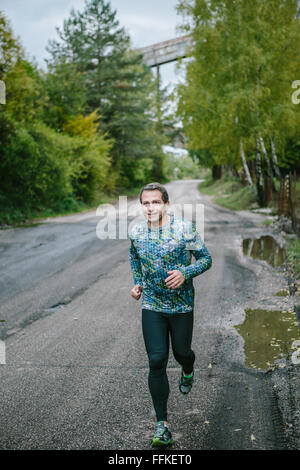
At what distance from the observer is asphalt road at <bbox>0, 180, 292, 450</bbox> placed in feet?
11.9

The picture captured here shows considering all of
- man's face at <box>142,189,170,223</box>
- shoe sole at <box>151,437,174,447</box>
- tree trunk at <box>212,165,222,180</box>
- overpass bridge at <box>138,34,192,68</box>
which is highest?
overpass bridge at <box>138,34,192,68</box>

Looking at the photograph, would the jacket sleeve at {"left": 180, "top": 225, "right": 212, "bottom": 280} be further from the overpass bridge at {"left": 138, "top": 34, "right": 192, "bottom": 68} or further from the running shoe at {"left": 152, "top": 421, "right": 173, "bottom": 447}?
the overpass bridge at {"left": 138, "top": 34, "right": 192, "bottom": 68}

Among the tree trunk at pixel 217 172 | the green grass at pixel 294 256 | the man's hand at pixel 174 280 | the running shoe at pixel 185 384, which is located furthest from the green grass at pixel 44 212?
the man's hand at pixel 174 280

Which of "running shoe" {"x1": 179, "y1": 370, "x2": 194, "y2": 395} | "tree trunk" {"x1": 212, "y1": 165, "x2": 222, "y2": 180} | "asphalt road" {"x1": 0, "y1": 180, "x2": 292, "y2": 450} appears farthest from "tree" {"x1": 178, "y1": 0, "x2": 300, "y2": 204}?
"tree trunk" {"x1": 212, "y1": 165, "x2": 222, "y2": 180}

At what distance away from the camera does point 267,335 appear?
231 inches

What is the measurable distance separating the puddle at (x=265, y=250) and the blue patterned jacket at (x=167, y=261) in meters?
7.12

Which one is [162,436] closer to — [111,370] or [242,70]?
[111,370]

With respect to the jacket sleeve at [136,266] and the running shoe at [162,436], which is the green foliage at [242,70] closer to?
the jacket sleeve at [136,266]

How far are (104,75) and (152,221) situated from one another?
39069 millimetres

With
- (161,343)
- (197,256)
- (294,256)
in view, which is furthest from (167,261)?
(294,256)

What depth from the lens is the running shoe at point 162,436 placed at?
11.0 feet

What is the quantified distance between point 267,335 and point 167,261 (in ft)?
9.50

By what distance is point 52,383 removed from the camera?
15.5 feet

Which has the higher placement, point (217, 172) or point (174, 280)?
point (217, 172)
